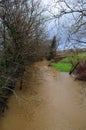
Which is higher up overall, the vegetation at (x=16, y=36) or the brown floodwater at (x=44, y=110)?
the vegetation at (x=16, y=36)

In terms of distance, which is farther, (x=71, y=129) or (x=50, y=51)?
(x=50, y=51)

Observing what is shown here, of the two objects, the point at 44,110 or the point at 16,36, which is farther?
the point at 16,36

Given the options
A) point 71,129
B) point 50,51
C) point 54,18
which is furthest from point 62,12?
point 50,51

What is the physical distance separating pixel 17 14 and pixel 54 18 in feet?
28.7

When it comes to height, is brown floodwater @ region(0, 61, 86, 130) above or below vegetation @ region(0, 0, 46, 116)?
below

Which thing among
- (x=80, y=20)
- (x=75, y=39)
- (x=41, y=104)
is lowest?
(x=41, y=104)

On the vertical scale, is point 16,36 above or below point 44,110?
above

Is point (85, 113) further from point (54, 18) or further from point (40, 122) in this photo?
point (54, 18)

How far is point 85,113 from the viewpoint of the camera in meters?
13.4

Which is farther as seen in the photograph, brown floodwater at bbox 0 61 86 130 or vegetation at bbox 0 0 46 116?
vegetation at bbox 0 0 46 116

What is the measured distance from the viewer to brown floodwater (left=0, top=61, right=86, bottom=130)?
11.6m

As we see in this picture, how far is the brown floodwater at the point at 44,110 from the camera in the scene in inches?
457

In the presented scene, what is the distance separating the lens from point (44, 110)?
1361 centimetres

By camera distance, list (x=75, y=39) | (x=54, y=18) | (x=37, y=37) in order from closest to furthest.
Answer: (x=54, y=18)
(x=75, y=39)
(x=37, y=37)
